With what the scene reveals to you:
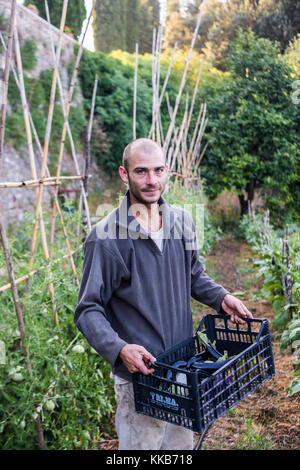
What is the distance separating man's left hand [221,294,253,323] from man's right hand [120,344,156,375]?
46 centimetres

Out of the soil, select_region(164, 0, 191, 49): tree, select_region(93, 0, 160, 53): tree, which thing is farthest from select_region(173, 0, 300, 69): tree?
the soil

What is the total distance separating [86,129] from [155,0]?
53.9ft

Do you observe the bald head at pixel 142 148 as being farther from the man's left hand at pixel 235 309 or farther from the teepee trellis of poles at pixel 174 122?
the teepee trellis of poles at pixel 174 122

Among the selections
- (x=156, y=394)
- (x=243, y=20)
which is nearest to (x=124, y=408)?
(x=156, y=394)

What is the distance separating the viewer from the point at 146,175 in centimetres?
157

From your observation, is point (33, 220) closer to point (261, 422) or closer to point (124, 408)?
point (124, 408)

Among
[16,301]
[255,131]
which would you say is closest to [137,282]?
[16,301]

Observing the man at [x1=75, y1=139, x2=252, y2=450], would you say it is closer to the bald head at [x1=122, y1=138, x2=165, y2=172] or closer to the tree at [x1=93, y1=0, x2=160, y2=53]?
the bald head at [x1=122, y1=138, x2=165, y2=172]

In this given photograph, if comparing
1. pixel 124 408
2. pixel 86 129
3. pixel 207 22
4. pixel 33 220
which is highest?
pixel 207 22

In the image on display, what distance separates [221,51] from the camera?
51.4 feet

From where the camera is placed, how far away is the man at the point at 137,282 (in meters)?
1.50

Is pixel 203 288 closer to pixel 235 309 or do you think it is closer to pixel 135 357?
pixel 235 309

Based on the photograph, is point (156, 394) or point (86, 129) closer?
point (156, 394)

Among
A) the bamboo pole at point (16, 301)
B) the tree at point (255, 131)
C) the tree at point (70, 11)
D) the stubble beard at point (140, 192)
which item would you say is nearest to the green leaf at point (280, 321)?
the bamboo pole at point (16, 301)
